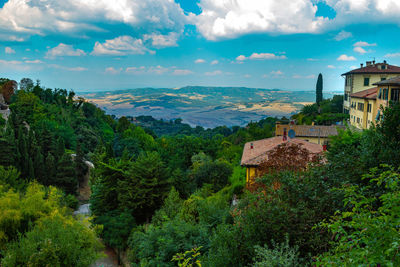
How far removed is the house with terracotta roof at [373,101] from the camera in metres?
25.4

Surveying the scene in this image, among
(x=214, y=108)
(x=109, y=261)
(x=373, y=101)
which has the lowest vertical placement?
(x=109, y=261)

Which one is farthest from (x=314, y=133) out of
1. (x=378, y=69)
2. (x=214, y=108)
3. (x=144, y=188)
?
(x=214, y=108)

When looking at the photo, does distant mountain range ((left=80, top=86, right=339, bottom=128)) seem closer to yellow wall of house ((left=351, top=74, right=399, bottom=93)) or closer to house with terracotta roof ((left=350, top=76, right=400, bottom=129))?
yellow wall of house ((left=351, top=74, right=399, bottom=93))

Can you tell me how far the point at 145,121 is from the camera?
15612 centimetres

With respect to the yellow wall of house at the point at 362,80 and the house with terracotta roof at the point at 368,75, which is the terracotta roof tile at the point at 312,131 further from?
the yellow wall of house at the point at 362,80

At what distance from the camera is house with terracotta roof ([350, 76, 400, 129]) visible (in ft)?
83.2

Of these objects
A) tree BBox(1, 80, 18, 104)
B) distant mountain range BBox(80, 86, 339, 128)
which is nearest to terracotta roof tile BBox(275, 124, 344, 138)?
distant mountain range BBox(80, 86, 339, 128)

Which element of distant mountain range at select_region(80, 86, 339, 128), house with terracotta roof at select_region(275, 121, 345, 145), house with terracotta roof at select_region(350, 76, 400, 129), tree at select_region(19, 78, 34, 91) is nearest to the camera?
house with terracotta roof at select_region(350, 76, 400, 129)

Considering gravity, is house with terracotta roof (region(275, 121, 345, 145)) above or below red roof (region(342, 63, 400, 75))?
below

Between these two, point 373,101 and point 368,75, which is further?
point 368,75

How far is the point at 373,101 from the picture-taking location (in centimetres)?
3306

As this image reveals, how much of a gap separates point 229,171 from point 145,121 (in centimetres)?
12997

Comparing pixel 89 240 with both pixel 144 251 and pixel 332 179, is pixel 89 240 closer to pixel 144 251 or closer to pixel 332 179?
pixel 144 251

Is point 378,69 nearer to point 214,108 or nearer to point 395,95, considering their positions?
point 395,95
